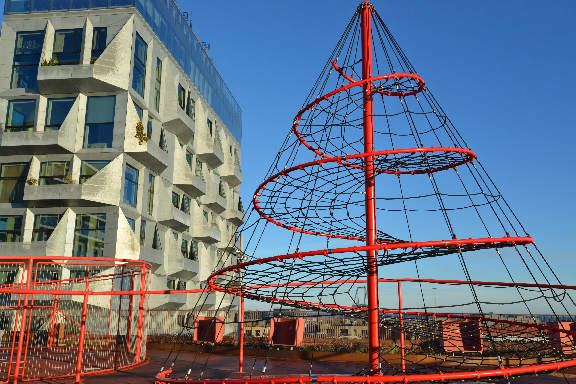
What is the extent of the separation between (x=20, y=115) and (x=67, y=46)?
6.53m

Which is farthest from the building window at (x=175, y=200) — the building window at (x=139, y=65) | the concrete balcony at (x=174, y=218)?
the building window at (x=139, y=65)

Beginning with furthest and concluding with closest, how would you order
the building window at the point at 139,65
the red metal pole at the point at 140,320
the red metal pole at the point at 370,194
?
the building window at the point at 139,65 → the red metal pole at the point at 140,320 → the red metal pole at the point at 370,194

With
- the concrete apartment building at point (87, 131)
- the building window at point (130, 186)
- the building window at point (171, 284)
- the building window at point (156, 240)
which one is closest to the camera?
the concrete apartment building at point (87, 131)

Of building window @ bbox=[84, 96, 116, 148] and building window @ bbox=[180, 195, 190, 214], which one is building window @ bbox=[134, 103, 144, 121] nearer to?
building window @ bbox=[84, 96, 116, 148]

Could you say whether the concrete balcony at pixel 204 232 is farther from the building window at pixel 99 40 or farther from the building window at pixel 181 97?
the building window at pixel 99 40

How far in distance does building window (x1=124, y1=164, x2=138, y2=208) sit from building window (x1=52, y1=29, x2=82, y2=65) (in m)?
9.34

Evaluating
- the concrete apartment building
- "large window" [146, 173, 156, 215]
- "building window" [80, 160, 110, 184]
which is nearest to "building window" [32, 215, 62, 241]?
the concrete apartment building

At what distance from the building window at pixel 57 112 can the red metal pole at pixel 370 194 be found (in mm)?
30593

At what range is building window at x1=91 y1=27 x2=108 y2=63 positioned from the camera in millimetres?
38688

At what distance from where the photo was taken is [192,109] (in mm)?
52719

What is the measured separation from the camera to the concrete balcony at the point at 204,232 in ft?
176

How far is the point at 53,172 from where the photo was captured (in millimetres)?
37531

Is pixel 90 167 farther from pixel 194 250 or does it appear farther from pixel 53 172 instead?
pixel 194 250

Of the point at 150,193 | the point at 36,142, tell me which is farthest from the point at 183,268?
the point at 36,142
